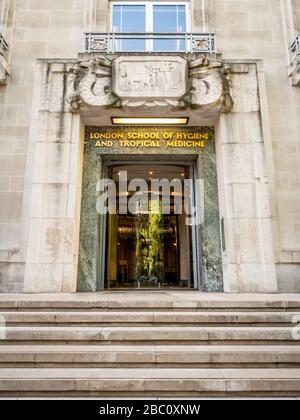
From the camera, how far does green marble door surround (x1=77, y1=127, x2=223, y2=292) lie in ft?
31.3

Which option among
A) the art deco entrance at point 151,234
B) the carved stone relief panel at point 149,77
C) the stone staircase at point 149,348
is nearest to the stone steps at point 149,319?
the stone staircase at point 149,348

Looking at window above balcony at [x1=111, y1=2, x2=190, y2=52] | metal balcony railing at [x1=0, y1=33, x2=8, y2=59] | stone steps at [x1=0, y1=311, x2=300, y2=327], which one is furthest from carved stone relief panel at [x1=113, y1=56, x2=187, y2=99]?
stone steps at [x1=0, y1=311, x2=300, y2=327]

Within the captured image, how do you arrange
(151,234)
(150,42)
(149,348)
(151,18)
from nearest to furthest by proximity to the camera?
(149,348) → (150,42) → (151,18) → (151,234)

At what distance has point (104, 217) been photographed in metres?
10.5

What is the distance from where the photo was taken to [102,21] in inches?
448

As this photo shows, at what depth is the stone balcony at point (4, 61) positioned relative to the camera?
10305mm

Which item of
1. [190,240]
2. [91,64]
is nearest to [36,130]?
[91,64]

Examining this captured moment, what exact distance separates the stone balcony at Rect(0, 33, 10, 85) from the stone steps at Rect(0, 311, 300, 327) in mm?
8495

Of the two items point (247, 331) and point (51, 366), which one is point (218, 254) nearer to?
point (247, 331)

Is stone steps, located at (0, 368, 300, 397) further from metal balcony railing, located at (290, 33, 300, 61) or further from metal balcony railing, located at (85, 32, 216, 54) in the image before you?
metal balcony railing, located at (290, 33, 300, 61)

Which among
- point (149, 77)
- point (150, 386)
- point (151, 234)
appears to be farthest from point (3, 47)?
point (150, 386)

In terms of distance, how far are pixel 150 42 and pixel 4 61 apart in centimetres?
521

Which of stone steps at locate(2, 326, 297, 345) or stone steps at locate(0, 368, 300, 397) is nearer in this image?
stone steps at locate(0, 368, 300, 397)

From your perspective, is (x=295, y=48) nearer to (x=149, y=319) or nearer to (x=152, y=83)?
(x=152, y=83)
